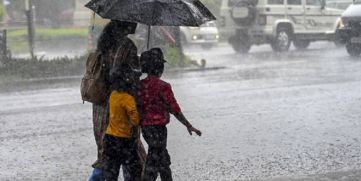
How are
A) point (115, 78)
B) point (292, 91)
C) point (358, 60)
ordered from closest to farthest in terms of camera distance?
1. point (115, 78)
2. point (292, 91)
3. point (358, 60)

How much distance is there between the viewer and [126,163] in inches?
219

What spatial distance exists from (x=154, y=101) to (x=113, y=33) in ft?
2.02

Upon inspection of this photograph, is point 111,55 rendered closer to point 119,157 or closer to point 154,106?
point 154,106

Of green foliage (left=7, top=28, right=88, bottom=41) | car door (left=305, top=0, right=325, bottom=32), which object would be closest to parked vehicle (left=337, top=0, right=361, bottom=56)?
car door (left=305, top=0, right=325, bottom=32)

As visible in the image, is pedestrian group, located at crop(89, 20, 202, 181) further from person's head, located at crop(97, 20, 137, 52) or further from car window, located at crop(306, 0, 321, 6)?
car window, located at crop(306, 0, 321, 6)

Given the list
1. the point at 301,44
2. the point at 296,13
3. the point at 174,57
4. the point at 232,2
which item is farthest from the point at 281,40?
the point at 174,57

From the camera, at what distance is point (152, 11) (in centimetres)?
541

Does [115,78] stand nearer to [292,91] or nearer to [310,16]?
[292,91]

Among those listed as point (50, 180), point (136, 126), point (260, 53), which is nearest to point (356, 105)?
point (50, 180)

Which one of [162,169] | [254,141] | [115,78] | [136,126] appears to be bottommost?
[254,141]

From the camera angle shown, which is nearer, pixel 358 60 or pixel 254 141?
pixel 254 141

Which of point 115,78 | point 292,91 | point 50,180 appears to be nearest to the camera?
point 115,78

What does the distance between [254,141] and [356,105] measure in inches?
135

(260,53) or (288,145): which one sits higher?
(288,145)
